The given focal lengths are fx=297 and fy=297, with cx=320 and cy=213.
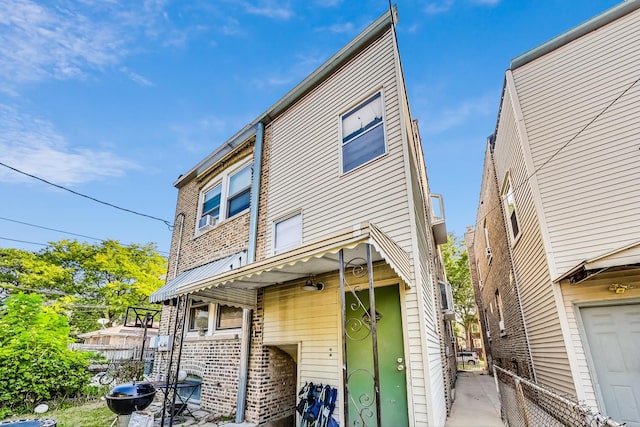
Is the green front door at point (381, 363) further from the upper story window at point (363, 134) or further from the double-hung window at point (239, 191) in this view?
the double-hung window at point (239, 191)

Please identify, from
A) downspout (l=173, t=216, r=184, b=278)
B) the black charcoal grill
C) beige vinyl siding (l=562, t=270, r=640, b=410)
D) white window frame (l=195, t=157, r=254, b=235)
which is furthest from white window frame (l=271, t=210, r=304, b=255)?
beige vinyl siding (l=562, t=270, r=640, b=410)

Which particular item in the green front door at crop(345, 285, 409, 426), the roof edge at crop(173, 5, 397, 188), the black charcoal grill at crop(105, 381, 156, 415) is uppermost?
the roof edge at crop(173, 5, 397, 188)

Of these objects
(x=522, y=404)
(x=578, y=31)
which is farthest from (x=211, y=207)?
(x=578, y=31)

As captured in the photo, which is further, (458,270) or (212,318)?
(458,270)

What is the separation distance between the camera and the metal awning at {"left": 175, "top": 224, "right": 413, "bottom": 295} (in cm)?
341

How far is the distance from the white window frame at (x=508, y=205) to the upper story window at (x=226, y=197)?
763 cm

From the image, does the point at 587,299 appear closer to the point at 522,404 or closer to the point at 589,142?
the point at 522,404

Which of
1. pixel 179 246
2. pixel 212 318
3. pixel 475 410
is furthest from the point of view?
pixel 179 246

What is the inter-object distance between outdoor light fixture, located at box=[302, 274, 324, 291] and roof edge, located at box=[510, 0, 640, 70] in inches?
295

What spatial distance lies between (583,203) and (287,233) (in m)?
6.19

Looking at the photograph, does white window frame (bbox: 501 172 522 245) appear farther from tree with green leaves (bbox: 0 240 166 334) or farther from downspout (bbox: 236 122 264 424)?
tree with green leaves (bbox: 0 240 166 334)

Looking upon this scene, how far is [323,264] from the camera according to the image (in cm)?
485

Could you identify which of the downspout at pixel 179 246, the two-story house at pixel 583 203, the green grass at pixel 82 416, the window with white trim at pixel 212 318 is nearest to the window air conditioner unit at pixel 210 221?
the downspout at pixel 179 246

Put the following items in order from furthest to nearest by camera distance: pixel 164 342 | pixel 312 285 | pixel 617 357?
pixel 164 342, pixel 312 285, pixel 617 357
